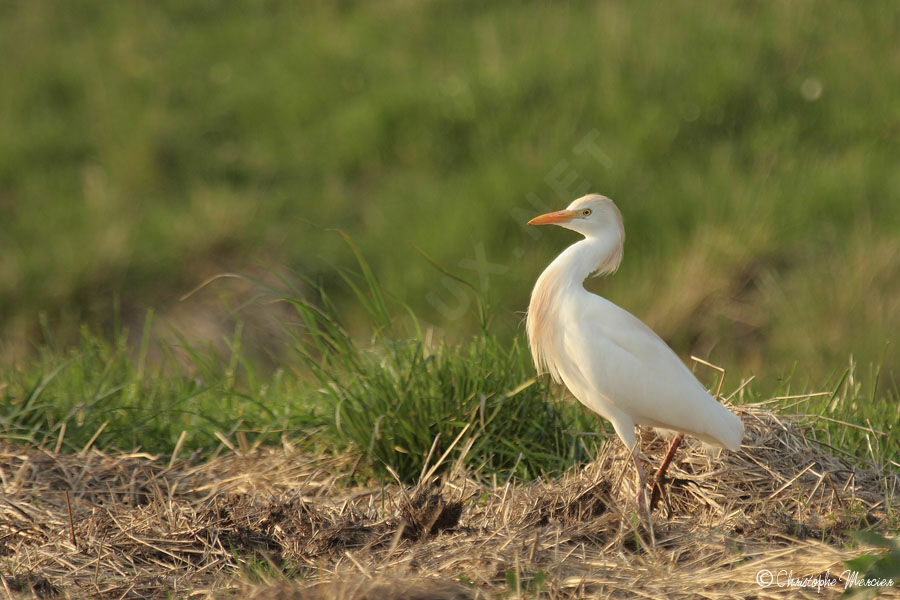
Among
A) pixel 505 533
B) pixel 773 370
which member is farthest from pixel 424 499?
pixel 773 370

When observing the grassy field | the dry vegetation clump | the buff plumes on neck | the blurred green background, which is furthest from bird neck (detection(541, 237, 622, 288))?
the blurred green background

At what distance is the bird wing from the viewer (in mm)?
3451

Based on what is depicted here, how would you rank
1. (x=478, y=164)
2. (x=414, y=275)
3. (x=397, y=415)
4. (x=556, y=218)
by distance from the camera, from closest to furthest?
(x=556, y=218) < (x=397, y=415) < (x=414, y=275) < (x=478, y=164)

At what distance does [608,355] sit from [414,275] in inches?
144

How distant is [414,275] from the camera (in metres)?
7.18

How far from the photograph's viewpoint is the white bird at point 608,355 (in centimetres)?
348

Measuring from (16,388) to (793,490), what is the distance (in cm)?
311

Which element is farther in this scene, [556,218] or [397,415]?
[397,415]

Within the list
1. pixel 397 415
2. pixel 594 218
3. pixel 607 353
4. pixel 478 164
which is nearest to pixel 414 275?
pixel 478 164

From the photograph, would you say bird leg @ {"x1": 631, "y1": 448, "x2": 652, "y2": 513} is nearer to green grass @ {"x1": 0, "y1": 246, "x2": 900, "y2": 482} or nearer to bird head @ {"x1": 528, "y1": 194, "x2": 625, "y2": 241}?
green grass @ {"x1": 0, "y1": 246, "x2": 900, "y2": 482}

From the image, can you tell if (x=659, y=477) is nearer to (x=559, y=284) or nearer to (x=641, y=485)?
(x=641, y=485)

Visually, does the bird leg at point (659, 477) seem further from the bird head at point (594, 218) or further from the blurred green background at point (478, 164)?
the blurred green background at point (478, 164)

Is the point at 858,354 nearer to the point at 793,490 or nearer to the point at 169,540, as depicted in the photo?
the point at 793,490

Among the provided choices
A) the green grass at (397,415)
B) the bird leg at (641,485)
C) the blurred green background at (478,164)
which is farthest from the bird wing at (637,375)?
the blurred green background at (478,164)
